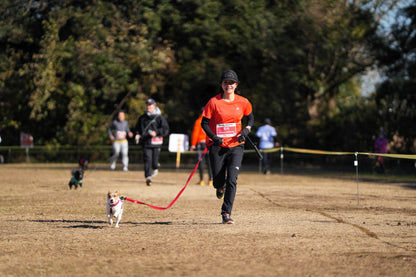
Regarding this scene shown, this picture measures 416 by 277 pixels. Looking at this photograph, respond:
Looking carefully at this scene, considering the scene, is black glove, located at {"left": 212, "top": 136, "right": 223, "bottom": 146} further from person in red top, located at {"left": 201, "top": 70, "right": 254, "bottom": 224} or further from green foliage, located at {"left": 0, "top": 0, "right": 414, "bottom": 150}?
green foliage, located at {"left": 0, "top": 0, "right": 414, "bottom": 150}

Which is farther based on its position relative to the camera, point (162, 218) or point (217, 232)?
point (162, 218)

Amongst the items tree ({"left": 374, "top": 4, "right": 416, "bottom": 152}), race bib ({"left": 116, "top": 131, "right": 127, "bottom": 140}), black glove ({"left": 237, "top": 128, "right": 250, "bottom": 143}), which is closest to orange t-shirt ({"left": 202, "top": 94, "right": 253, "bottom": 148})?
black glove ({"left": 237, "top": 128, "right": 250, "bottom": 143})

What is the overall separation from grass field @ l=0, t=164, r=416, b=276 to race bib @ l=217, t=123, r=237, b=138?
127 centimetres

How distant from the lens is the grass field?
6152mm

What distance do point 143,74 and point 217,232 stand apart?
28468 mm

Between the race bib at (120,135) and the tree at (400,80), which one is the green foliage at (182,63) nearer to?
the tree at (400,80)

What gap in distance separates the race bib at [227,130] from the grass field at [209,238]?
127 cm

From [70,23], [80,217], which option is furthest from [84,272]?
[70,23]

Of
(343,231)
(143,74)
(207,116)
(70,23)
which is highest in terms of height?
(70,23)

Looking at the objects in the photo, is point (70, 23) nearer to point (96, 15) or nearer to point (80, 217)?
point (96, 15)

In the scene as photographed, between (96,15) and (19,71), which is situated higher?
(96,15)

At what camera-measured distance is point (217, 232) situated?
854cm

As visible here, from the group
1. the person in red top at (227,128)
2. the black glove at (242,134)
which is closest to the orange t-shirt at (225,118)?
the person in red top at (227,128)

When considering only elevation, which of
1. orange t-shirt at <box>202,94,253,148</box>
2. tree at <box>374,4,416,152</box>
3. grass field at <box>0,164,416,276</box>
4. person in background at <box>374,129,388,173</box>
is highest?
tree at <box>374,4,416,152</box>
